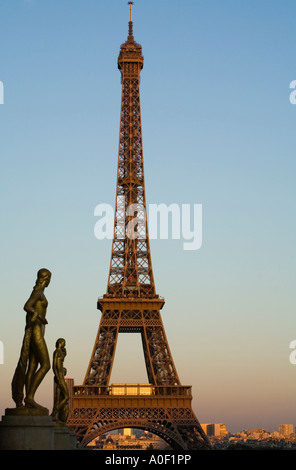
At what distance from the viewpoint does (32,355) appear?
18281 millimetres

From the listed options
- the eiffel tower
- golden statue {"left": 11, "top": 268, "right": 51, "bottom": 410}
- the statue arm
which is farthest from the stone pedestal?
the eiffel tower

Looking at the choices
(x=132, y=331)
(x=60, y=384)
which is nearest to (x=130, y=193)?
(x=132, y=331)

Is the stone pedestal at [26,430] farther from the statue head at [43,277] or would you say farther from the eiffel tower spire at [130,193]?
the eiffel tower spire at [130,193]

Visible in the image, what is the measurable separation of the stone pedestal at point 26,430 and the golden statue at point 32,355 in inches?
14.6

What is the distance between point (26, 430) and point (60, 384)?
31.0ft

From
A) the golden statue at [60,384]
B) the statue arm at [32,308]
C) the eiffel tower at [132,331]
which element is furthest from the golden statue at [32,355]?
the eiffel tower at [132,331]

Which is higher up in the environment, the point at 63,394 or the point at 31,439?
the point at 63,394

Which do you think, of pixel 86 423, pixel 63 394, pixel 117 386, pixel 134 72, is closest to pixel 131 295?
pixel 117 386

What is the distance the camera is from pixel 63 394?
27422 millimetres

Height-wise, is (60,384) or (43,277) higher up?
(43,277)

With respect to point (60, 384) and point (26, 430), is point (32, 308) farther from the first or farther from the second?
point (60, 384)

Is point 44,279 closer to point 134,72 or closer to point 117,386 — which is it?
point 117,386

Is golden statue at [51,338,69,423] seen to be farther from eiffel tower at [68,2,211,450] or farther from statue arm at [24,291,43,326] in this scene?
eiffel tower at [68,2,211,450]
